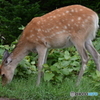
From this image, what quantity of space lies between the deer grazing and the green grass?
32cm

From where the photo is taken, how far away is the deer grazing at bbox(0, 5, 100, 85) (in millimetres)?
A: 6750

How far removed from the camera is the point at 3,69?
6.87 meters

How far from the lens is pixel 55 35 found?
6.93 m

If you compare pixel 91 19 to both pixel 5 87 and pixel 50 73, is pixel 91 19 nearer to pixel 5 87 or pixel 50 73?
pixel 50 73

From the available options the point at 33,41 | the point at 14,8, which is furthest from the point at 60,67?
the point at 14,8

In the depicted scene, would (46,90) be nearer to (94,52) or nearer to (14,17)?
(94,52)

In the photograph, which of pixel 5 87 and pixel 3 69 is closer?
pixel 5 87

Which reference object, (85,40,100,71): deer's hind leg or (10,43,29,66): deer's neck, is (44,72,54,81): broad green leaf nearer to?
(10,43,29,66): deer's neck

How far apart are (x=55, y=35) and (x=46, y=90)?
1430 mm

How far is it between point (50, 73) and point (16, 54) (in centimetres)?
108

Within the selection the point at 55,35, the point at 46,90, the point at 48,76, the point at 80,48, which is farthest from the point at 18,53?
the point at 80,48

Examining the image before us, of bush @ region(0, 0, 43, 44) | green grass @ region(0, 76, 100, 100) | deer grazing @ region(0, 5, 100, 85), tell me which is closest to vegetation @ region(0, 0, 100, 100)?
green grass @ region(0, 76, 100, 100)

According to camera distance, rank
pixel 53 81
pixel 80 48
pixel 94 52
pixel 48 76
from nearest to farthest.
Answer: pixel 48 76, pixel 53 81, pixel 80 48, pixel 94 52

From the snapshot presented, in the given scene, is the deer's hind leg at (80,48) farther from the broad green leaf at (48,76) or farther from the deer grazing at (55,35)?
the broad green leaf at (48,76)
